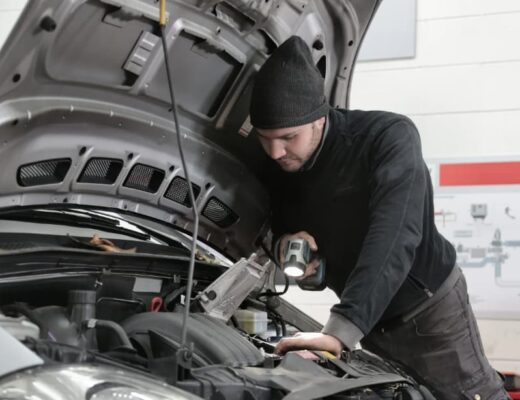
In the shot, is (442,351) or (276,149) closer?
(276,149)

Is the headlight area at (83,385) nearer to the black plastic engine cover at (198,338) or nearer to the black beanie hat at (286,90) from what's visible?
the black plastic engine cover at (198,338)

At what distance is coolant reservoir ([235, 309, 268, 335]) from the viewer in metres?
2.11

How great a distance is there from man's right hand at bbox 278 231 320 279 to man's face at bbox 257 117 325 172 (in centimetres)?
19

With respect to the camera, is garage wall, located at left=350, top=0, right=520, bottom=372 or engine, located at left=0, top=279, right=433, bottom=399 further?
garage wall, located at left=350, top=0, right=520, bottom=372

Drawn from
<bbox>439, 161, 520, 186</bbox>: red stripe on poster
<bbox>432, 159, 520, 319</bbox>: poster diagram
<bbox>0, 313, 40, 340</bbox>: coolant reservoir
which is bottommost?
<bbox>0, 313, 40, 340</bbox>: coolant reservoir

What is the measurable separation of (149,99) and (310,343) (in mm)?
752

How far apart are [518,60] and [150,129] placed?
289 cm

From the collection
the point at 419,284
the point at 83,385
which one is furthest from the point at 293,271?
the point at 83,385

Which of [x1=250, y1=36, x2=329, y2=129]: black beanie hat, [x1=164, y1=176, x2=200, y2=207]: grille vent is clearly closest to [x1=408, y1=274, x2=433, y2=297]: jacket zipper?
[x1=250, y1=36, x2=329, y2=129]: black beanie hat

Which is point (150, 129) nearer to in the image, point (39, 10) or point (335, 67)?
point (39, 10)

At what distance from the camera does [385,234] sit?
6.10 feet

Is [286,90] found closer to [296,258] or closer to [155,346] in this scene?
[296,258]

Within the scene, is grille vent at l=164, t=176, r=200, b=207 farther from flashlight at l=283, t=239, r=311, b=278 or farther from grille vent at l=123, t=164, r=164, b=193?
flashlight at l=283, t=239, r=311, b=278

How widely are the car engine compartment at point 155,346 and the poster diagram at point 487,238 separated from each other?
2446 mm
